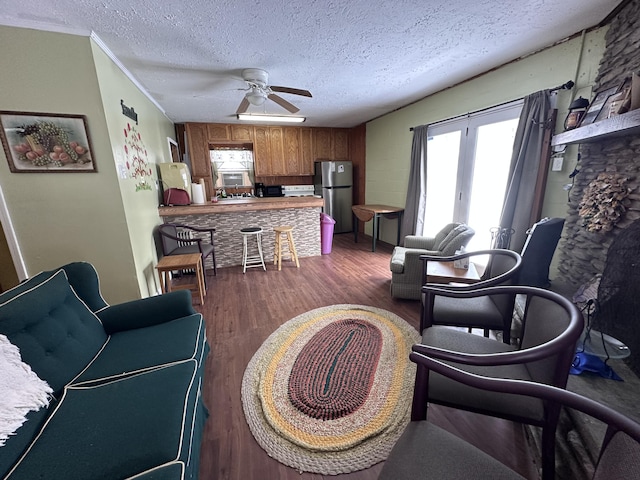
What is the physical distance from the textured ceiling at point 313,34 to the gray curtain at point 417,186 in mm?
816

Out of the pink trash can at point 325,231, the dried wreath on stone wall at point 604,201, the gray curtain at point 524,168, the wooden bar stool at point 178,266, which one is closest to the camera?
the dried wreath on stone wall at point 604,201

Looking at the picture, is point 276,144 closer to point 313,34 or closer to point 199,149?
point 199,149

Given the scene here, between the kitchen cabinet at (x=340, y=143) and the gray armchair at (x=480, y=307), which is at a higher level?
the kitchen cabinet at (x=340, y=143)

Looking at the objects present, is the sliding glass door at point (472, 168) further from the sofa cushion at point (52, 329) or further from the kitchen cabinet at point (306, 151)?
the sofa cushion at point (52, 329)

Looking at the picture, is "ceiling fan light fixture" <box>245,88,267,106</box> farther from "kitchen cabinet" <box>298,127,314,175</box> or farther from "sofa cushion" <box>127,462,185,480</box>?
"sofa cushion" <box>127,462,185,480</box>

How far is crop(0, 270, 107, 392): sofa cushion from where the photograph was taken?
1.08 meters

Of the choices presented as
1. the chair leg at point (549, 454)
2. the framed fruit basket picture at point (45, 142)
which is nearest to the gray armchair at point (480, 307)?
the chair leg at point (549, 454)

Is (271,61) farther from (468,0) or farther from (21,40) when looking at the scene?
(21,40)

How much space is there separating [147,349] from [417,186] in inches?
153

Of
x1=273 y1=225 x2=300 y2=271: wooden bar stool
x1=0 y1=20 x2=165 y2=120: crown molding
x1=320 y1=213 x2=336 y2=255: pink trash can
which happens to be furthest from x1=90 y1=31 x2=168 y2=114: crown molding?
x1=320 y1=213 x2=336 y2=255: pink trash can

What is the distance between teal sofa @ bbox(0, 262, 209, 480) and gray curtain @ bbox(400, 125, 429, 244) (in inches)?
137

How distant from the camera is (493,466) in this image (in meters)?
0.77

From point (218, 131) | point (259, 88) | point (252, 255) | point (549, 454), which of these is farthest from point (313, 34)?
point (218, 131)

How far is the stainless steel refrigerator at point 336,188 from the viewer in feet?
18.7
